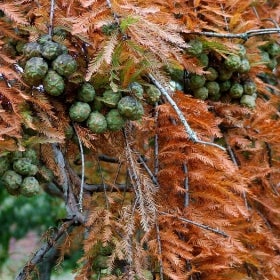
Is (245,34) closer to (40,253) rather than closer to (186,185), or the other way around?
(186,185)

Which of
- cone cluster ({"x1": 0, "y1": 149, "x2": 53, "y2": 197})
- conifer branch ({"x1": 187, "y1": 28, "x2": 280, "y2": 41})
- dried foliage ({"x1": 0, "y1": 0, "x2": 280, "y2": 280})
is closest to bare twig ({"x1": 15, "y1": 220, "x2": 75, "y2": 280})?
dried foliage ({"x1": 0, "y1": 0, "x2": 280, "y2": 280})

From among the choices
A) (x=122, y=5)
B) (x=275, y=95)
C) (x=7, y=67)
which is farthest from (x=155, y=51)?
(x=275, y=95)

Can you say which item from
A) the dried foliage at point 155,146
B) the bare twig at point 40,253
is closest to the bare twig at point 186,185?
the dried foliage at point 155,146

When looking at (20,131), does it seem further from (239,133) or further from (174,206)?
(239,133)

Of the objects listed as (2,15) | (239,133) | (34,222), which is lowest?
(34,222)

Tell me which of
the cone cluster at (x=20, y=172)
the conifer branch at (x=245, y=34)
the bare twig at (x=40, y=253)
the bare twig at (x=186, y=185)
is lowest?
the bare twig at (x=40, y=253)

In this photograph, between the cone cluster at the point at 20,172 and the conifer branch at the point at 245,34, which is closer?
the cone cluster at the point at 20,172

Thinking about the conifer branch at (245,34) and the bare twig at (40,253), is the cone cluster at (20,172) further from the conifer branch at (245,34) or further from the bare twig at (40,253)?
the conifer branch at (245,34)

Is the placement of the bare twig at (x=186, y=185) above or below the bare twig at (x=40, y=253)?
above

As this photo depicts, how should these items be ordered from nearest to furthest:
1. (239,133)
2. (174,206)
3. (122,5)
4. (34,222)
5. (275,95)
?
1. (122,5)
2. (174,206)
3. (239,133)
4. (275,95)
5. (34,222)
